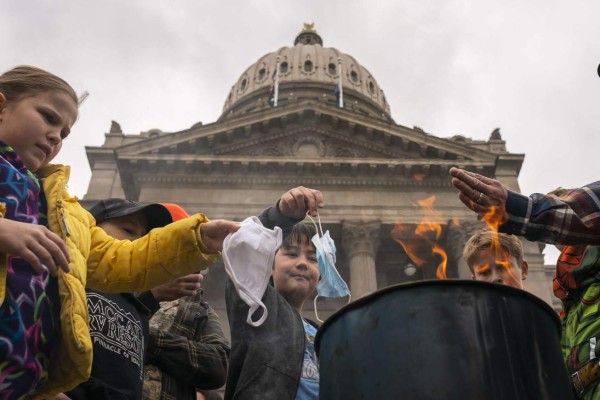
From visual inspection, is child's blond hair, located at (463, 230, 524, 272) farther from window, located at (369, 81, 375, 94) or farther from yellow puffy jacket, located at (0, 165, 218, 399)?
window, located at (369, 81, 375, 94)

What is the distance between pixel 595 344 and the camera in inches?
108

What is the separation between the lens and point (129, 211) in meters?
3.47

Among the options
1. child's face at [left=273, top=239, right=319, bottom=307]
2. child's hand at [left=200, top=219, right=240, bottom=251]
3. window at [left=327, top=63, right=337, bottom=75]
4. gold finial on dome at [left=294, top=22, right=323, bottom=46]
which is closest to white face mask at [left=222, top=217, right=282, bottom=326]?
child's hand at [left=200, top=219, right=240, bottom=251]

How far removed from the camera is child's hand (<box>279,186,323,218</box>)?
2998mm

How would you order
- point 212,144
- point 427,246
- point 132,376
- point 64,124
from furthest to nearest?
point 212,144, point 427,246, point 132,376, point 64,124

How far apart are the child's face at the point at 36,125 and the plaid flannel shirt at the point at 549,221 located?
2030 mm

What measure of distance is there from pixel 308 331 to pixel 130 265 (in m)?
1.56

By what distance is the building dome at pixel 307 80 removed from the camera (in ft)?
146

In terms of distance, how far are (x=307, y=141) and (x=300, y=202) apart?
20507mm

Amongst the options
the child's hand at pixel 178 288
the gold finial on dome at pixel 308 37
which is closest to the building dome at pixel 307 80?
the gold finial on dome at pixel 308 37

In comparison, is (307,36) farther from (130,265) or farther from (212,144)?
(130,265)

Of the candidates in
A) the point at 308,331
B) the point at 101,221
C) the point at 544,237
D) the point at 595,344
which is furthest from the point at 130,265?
the point at 595,344

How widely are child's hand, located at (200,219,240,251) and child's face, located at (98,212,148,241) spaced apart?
3.53 feet

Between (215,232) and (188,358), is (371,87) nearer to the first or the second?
(188,358)
